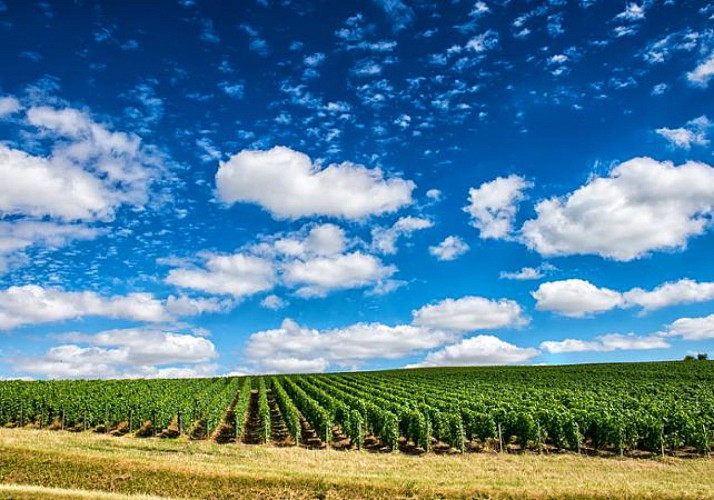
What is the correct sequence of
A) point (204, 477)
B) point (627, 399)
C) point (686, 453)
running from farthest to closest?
1. point (627, 399)
2. point (686, 453)
3. point (204, 477)

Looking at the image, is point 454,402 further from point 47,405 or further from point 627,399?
point 47,405

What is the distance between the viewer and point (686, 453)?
41.4 m

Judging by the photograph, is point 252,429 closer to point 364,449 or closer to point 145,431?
point 145,431

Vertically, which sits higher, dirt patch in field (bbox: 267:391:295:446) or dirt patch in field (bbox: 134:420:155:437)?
dirt patch in field (bbox: 134:420:155:437)

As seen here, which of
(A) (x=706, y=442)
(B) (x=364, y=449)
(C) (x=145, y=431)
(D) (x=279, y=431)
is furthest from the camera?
(D) (x=279, y=431)

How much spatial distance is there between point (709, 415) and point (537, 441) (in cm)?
1339

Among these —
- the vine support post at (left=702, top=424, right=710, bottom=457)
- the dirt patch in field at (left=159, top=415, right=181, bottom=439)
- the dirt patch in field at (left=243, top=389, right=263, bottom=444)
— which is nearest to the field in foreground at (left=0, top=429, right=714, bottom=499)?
the vine support post at (left=702, top=424, right=710, bottom=457)

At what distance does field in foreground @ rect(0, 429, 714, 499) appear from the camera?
25.6 m

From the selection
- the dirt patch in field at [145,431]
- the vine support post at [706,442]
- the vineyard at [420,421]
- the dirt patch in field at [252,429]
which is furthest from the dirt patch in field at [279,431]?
the vine support post at [706,442]

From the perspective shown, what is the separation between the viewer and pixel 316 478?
27.6 m

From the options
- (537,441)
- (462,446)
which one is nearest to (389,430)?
(462,446)

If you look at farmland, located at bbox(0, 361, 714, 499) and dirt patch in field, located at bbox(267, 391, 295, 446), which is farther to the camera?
dirt patch in field, located at bbox(267, 391, 295, 446)

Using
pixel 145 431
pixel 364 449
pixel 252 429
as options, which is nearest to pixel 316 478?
pixel 364 449

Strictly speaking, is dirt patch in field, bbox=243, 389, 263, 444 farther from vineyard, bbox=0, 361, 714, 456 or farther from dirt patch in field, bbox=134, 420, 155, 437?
dirt patch in field, bbox=134, 420, 155, 437
